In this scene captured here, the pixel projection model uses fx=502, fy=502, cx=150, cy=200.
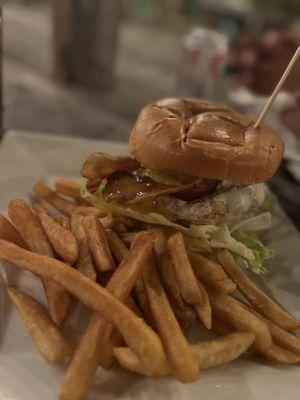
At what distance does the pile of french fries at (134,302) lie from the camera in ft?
4.27

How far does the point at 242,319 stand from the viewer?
1.48 meters

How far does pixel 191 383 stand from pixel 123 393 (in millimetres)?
186

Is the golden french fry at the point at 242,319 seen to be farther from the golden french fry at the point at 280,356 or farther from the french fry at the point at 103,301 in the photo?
the french fry at the point at 103,301

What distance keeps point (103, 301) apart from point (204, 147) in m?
0.69

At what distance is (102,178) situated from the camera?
6.20ft

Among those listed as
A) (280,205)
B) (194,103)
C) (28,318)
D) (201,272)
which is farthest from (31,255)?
(280,205)

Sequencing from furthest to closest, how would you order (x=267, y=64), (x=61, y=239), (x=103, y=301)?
(x=267, y=64) → (x=61, y=239) → (x=103, y=301)

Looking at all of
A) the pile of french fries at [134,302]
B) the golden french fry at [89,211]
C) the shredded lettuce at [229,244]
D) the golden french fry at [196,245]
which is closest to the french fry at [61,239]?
the pile of french fries at [134,302]

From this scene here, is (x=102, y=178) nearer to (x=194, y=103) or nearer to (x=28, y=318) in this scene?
(x=194, y=103)

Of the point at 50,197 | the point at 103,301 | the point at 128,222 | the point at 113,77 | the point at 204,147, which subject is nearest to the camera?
the point at 103,301

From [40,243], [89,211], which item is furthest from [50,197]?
[40,243]

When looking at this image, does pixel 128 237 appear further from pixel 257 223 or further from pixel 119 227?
pixel 257 223

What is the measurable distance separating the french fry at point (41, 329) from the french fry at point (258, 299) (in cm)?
59

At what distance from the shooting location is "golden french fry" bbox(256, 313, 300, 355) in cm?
152
